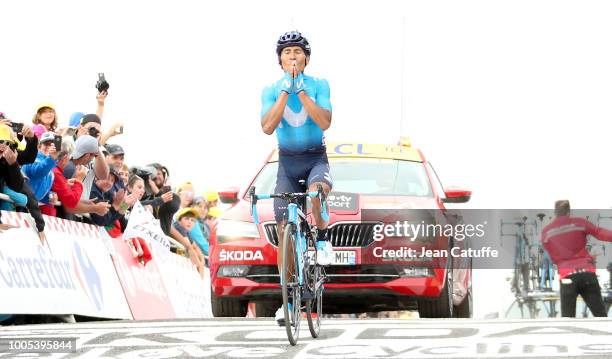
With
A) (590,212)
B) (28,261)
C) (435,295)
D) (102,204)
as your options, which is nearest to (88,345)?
(28,261)

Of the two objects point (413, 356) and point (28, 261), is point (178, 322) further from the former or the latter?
point (413, 356)

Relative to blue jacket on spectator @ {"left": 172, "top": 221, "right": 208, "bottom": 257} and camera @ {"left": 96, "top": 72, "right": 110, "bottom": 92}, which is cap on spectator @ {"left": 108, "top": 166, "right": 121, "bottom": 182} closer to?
camera @ {"left": 96, "top": 72, "right": 110, "bottom": 92}

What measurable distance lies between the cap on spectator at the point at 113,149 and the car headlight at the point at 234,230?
2.95 meters

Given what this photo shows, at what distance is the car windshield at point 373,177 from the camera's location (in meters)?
13.8

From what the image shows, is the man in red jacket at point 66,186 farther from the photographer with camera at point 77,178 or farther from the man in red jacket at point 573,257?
the man in red jacket at point 573,257

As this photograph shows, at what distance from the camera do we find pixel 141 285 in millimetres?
15945

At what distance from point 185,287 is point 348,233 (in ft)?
18.3

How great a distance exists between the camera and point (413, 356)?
8.59m

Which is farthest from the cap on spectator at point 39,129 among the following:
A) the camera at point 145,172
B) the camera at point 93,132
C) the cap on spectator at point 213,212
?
the cap on spectator at point 213,212

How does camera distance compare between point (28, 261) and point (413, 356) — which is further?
point (28, 261)

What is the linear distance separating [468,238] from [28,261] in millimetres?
4497

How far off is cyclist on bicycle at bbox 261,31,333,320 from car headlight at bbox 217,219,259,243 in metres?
2.54

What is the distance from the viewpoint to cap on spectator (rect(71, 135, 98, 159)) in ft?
46.7

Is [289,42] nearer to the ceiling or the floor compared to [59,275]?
nearer to the ceiling
